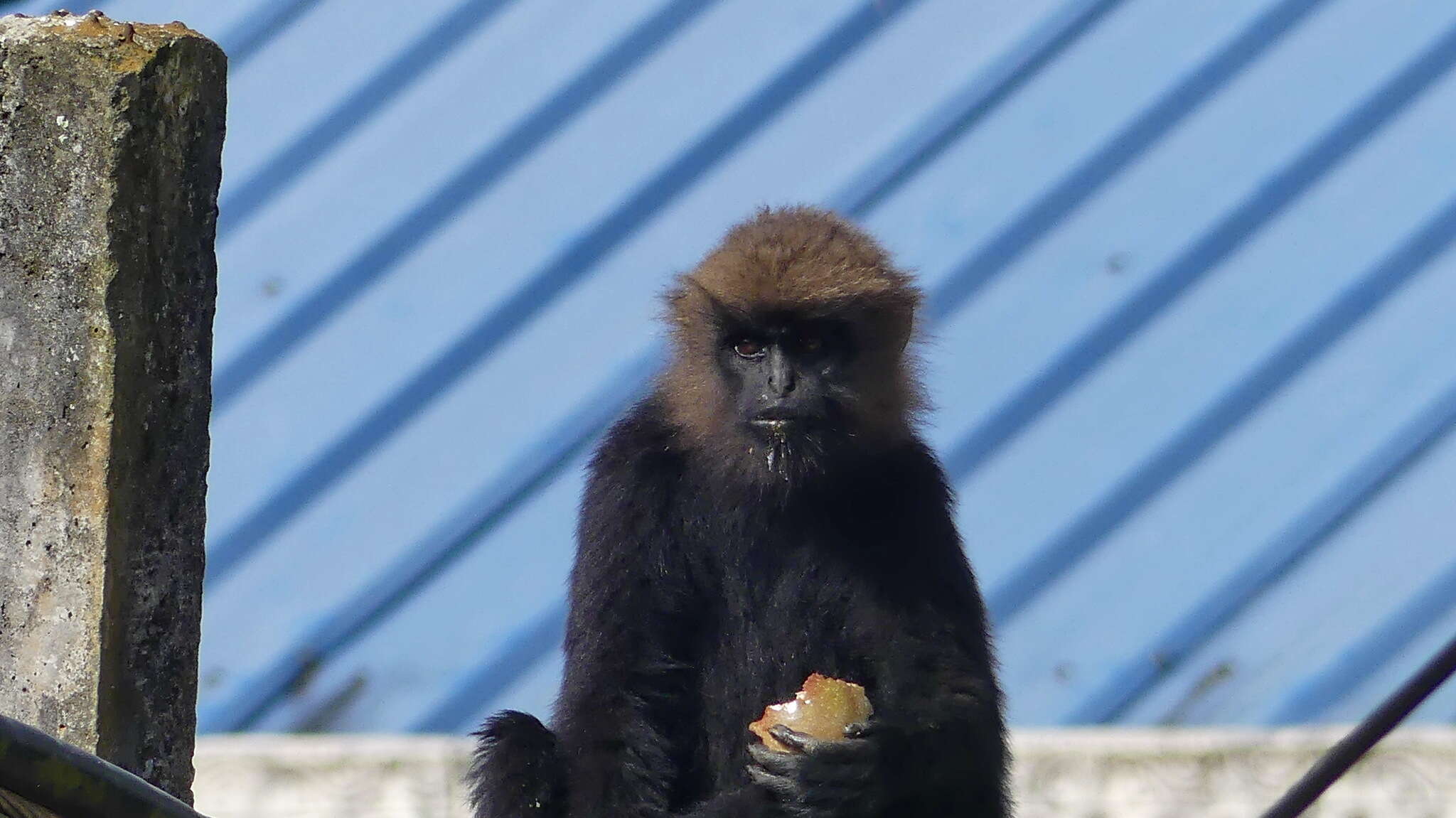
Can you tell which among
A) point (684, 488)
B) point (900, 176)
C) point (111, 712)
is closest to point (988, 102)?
point (900, 176)

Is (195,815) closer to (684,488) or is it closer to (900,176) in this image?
(684,488)

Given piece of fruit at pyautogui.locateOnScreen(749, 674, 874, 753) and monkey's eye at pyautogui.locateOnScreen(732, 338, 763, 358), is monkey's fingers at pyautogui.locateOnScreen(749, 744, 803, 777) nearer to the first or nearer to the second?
piece of fruit at pyautogui.locateOnScreen(749, 674, 874, 753)

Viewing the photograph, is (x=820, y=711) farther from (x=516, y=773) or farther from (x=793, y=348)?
(x=793, y=348)

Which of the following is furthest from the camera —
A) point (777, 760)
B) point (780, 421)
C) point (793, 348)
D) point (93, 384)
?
point (793, 348)

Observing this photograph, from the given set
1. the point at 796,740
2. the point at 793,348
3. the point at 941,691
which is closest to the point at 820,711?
the point at 796,740

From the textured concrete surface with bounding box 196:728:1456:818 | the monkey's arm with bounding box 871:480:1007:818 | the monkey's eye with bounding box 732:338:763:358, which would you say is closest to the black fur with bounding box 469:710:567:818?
the monkey's arm with bounding box 871:480:1007:818
